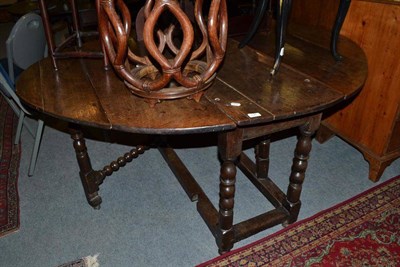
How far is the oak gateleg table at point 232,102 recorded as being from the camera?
1105mm

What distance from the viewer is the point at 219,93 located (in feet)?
4.12

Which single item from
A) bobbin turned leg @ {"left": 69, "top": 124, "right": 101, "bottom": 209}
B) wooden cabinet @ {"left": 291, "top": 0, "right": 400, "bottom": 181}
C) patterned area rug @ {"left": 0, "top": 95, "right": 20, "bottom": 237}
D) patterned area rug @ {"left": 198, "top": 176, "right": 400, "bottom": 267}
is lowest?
patterned area rug @ {"left": 0, "top": 95, "right": 20, "bottom": 237}

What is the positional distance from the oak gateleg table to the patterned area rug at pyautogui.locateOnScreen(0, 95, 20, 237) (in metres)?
0.48

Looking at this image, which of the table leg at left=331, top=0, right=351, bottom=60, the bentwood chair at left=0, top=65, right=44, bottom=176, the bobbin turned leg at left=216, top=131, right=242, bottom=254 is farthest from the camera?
the bentwood chair at left=0, top=65, right=44, bottom=176

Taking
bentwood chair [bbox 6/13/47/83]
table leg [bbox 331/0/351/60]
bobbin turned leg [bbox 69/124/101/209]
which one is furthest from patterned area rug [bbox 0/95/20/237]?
table leg [bbox 331/0/351/60]

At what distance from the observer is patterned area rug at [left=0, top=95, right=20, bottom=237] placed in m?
1.86

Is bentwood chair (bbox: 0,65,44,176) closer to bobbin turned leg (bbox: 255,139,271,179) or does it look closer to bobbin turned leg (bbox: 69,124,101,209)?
bobbin turned leg (bbox: 69,124,101,209)

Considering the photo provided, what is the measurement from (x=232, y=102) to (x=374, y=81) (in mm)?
1113

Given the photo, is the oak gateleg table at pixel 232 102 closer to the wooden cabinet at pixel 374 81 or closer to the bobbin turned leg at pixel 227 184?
the bobbin turned leg at pixel 227 184

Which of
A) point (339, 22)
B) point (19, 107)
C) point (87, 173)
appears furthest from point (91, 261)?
point (339, 22)

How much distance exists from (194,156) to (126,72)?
130 centimetres

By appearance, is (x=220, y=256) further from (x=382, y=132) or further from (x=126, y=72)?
(x=382, y=132)

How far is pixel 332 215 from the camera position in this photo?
1.81m

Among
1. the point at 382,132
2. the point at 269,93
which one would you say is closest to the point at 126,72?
the point at 269,93
